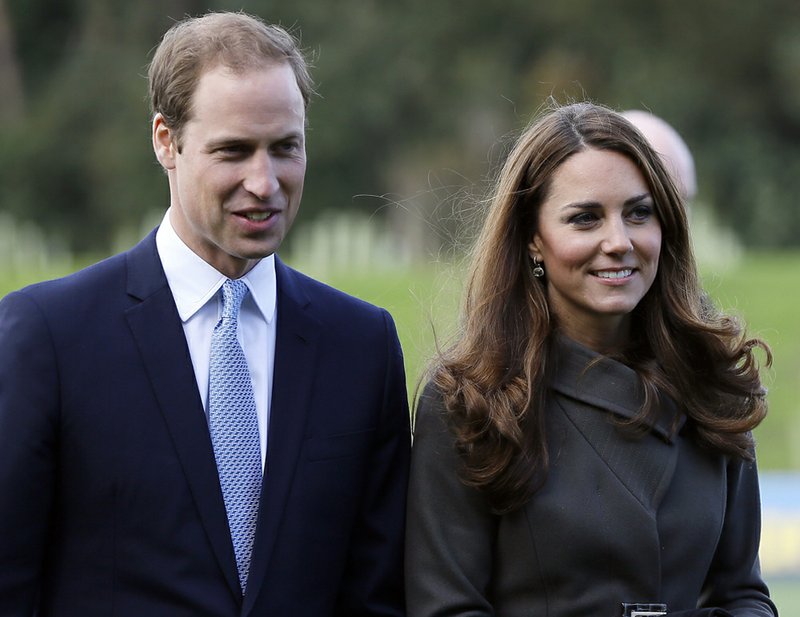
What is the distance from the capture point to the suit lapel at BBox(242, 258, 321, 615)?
2.88 meters

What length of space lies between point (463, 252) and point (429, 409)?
62 centimetres

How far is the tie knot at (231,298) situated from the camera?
2.93m

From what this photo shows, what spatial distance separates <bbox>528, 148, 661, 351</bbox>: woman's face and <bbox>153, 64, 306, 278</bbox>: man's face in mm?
603

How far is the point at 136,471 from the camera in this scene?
9.23 ft

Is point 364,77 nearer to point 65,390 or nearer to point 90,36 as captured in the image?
point 90,36

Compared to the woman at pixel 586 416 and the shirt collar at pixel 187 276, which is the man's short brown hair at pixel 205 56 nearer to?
the shirt collar at pixel 187 276

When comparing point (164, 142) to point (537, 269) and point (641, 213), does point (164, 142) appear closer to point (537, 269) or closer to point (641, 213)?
point (537, 269)

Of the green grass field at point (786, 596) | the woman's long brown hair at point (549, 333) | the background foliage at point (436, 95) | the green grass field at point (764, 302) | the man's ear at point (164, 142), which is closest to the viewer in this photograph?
the man's ear at point (164, 142)

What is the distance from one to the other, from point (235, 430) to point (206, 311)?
0.81ft

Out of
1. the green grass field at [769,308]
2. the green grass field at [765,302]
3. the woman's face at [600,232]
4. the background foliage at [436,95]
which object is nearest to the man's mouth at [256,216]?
the woman's face at [600,232]

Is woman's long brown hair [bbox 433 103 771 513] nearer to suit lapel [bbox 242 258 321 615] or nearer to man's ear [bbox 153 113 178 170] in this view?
suit lapel [bbox 242 258 321 615]

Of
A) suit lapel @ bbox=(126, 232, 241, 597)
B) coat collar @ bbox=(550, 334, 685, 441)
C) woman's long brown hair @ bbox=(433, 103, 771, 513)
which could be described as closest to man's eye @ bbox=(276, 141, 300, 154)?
suit lapel @ bbox=(126, 232, 241, 597)

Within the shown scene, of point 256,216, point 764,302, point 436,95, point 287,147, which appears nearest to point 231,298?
point 256,216

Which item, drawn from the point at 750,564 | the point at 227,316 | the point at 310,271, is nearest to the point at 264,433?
the point at 227,316
